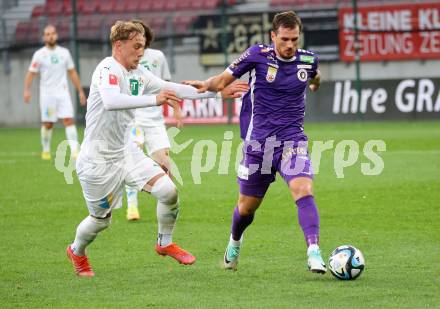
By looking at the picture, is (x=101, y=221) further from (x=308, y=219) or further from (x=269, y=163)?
(x=308, y=219)

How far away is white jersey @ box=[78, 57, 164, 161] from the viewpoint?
834cm

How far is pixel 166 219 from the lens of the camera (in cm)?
865

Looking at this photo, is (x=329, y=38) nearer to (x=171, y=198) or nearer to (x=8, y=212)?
(x=8, y=212)

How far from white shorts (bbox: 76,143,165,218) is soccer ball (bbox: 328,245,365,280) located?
167 centimetres

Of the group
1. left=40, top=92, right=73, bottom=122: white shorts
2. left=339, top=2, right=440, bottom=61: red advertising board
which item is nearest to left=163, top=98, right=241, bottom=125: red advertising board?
left=339, top=2, right=440, bottom=61: red advertising board

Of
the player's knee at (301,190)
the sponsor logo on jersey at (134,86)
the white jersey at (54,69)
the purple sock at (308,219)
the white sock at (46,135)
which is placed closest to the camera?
the purple sock at (308,219)

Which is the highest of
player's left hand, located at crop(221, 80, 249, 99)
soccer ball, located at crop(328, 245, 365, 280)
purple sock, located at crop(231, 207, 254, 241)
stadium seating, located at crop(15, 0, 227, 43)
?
player's left hand, located at crop(221, 80, 249, 99)

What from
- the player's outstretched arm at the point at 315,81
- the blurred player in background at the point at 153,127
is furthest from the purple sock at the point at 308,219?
the blurred player in background at the point at 153,127

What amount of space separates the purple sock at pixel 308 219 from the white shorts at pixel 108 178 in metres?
1.27

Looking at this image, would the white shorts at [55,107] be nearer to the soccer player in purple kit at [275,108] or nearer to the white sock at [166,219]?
the white sock at [166,219]

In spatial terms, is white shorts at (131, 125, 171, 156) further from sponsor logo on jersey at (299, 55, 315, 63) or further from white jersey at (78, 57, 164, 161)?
sponsor logo on jersey at (299, 55, 315, 63)

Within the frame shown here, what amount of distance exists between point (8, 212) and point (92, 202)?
4549mm

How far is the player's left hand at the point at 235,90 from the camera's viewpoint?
331 inches

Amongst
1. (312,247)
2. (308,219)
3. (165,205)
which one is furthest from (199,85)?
(312,247)
